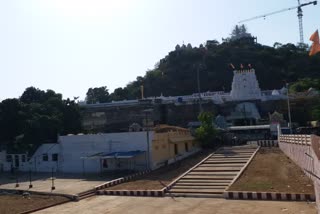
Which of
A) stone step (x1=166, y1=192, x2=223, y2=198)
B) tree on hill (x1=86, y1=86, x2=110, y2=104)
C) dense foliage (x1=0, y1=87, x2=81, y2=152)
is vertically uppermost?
tree on hill (x1=86, y1=86, x2=110, y2=104)

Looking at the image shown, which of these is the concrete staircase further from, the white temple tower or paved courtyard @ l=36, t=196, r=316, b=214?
the white temple tower

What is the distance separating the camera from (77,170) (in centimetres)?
3362

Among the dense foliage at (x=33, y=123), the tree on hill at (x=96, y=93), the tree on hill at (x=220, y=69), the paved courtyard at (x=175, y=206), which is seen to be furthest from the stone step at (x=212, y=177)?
the tree on hill at (x=96, y=93)

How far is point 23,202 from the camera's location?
70.5 feet

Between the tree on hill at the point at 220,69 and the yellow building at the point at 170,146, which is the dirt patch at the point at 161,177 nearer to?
the yellow building at the point at 170,146

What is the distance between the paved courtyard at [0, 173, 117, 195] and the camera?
24.3 metres

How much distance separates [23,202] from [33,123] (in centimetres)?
1950

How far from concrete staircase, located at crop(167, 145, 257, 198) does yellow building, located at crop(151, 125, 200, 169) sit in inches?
151

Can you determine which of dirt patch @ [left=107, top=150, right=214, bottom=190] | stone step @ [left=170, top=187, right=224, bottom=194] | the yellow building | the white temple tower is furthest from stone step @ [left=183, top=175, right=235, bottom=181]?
the white temple tower

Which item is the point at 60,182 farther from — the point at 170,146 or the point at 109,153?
the point at 170,146

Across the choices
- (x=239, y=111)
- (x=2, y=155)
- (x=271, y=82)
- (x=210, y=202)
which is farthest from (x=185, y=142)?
(x=271, y=82)

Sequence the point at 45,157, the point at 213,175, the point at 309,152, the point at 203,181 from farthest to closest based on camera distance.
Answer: the point at 45,157 < the point at 213,175 < the point at 203,181 < the point at 309,152

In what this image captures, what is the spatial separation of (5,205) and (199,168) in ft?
42.4

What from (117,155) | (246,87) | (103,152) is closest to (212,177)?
(117,155)
